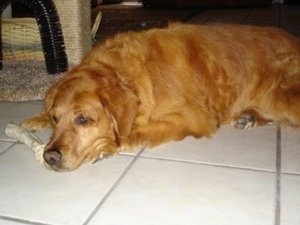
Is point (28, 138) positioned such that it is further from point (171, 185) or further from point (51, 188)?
point (171, 185)

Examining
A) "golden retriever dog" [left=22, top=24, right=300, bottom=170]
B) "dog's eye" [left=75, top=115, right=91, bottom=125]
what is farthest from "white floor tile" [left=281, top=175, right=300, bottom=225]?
"dog's eye" [left=75, top=115, right=91, bottom=125]

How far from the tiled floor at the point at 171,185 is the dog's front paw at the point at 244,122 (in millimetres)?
94

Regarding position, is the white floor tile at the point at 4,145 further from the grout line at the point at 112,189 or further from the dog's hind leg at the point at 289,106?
the dog's hind leg at the point at 289,106

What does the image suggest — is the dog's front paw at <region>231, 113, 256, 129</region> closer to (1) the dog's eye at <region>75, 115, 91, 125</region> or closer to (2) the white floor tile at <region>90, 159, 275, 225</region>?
(2) the white floor tile at <region>90, 159, 275, 225</region>

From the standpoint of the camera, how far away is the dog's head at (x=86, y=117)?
1.93 meters

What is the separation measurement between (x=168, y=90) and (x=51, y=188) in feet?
2.83

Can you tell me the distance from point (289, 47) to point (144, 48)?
101 centimetres

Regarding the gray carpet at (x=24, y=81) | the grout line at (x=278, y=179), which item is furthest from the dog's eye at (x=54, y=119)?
the grout line at (x=278, y=179)

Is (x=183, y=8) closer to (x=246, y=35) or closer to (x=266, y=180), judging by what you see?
(x=246, y=35)

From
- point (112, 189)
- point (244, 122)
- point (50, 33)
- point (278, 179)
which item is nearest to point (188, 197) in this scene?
point (112, 189)

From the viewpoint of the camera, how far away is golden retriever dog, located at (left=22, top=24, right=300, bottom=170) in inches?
78.6

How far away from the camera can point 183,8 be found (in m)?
8.21

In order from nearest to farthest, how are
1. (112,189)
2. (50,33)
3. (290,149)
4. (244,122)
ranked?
(112,189) < (290,149) < (244,122) < (50,33)

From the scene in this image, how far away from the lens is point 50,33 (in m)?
3.19
